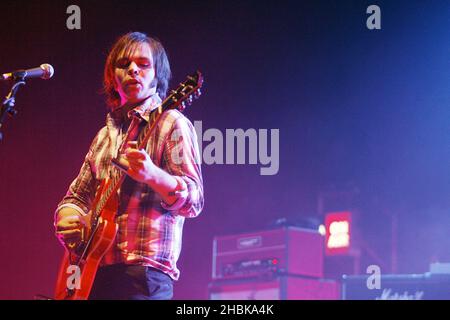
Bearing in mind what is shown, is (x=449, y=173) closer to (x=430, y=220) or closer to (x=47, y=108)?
(x=430, y=220)

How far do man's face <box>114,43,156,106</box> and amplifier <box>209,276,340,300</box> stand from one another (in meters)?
2.25

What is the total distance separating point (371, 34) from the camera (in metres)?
4.10

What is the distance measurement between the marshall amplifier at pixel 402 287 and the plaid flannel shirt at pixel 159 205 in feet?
7.82

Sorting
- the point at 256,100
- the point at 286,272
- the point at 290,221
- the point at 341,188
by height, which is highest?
the point at 256,100

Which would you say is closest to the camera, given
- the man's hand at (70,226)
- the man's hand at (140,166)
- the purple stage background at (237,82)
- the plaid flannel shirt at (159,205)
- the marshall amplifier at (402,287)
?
the man's hand at (140,166)

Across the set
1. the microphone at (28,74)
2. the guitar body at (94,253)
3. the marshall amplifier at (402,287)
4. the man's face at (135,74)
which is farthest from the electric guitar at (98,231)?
the marshall amplifier at (402,287)

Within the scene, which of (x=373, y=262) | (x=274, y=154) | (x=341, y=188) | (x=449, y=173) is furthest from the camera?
(x=373, y=262)

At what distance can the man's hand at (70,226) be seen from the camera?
7.67 feet

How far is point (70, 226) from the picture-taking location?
2357 mm

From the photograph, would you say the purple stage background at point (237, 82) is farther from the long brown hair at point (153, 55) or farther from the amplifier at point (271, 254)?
the long brown hair at point (153, 55)

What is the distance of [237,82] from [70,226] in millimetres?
1984
